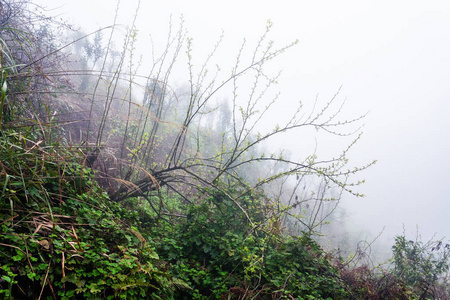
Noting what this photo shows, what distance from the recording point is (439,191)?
11381 cm

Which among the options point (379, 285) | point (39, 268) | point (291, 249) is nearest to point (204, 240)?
point (291, 249)

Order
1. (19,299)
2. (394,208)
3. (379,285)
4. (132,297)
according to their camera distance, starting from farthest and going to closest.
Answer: (394,208) → (379,285) → (132,297) → (19,299)

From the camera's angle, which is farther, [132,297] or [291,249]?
[291,249]

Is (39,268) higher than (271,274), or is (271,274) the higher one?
(39,268)

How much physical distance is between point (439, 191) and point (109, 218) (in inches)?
5972

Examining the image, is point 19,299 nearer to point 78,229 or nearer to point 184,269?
point 78,229

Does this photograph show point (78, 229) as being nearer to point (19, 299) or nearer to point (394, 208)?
point (19, 299)

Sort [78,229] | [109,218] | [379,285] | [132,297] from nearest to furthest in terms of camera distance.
→ [132,297] < [78,229] < [109,218] < [379,285]

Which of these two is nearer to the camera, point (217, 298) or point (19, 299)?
point (19, 299)

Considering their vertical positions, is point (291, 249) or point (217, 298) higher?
point (291, 249)

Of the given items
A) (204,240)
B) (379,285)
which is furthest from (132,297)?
(379,285)

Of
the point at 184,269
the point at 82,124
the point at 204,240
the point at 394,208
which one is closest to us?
the point at 184,269

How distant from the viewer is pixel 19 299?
1.26 metres

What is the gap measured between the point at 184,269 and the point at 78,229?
991 mm
